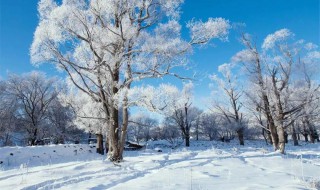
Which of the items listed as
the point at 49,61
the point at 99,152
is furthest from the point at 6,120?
the point at 49,61

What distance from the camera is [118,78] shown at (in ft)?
39.3

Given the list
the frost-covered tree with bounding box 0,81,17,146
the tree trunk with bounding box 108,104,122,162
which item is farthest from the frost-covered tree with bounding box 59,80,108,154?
the frost-covered tree with bounding box 0,81,17,146

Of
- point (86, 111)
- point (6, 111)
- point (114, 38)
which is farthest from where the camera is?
point (6, 111)

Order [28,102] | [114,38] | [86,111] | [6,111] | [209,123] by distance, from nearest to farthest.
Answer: [114,38], [86,111], [6,111], [28,102], [209,123]

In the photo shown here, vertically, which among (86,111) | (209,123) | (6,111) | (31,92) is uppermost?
(31,92)

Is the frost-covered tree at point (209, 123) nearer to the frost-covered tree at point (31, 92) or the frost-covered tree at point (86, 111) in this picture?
the frost-covered tree at point (31, 92)

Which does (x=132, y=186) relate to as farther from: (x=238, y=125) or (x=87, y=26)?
(x=238, y=125)

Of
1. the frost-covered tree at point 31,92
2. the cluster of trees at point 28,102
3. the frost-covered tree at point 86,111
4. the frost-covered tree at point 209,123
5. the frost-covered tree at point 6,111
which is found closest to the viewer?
the frost-covered tree at point 86,111

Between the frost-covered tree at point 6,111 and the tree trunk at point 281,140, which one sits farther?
the frost-covered tree at point 6,111

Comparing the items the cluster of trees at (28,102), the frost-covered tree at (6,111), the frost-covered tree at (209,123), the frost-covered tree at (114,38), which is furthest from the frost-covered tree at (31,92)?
the frost-covered tree at (209,123)

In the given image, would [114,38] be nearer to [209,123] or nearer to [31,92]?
[31,92]

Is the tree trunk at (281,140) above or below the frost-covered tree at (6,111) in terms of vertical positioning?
below

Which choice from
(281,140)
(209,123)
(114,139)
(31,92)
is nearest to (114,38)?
(114,139)

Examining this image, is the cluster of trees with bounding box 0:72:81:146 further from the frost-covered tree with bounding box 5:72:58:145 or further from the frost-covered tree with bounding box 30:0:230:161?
the frost-covered tree with bounding box 30:0:230:161
